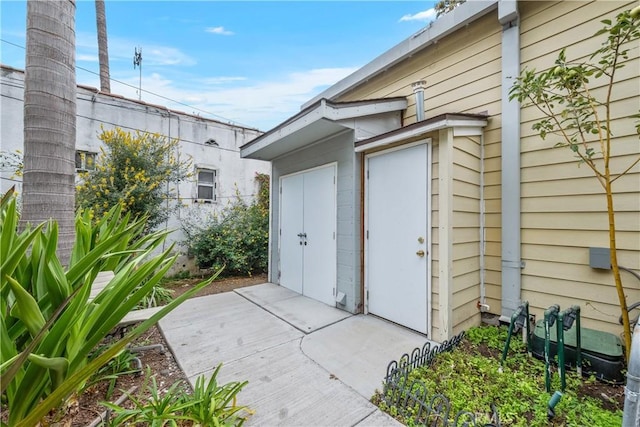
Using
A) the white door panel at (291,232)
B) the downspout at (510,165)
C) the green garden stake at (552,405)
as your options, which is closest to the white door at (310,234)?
the white door panel at (291,232)

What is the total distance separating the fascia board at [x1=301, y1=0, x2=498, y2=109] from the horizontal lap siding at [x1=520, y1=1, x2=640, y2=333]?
1.72ft

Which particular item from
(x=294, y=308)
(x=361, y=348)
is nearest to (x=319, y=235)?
(x=294, y=308)

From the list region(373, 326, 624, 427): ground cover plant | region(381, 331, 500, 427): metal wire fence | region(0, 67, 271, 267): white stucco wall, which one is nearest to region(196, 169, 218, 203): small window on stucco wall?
region(0, 67, 271, 267): white stucco wall

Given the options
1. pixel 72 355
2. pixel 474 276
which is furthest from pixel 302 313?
pixel 72 355

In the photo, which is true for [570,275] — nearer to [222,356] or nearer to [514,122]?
[514,122]

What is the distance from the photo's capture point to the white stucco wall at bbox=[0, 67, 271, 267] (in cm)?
498

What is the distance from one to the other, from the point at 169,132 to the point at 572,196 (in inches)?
305

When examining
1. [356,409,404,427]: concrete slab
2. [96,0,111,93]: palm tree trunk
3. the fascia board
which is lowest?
[356,409,404,427]: concrete slab

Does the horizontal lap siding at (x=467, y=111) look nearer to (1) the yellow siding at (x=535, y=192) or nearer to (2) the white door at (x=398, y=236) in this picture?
(1) the yellow siding at (x=535, y=192)

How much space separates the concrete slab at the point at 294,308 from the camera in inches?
136

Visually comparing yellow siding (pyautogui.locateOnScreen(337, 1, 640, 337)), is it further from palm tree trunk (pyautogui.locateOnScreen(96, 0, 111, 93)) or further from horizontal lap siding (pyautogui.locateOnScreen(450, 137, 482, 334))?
palm tree trunk (pyautogui.locateOnScreen(96, 0, 111, 93))

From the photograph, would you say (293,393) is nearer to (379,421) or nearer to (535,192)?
(379,421)

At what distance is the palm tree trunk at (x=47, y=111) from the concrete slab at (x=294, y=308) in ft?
8.24

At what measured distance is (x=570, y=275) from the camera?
2.73 metres
